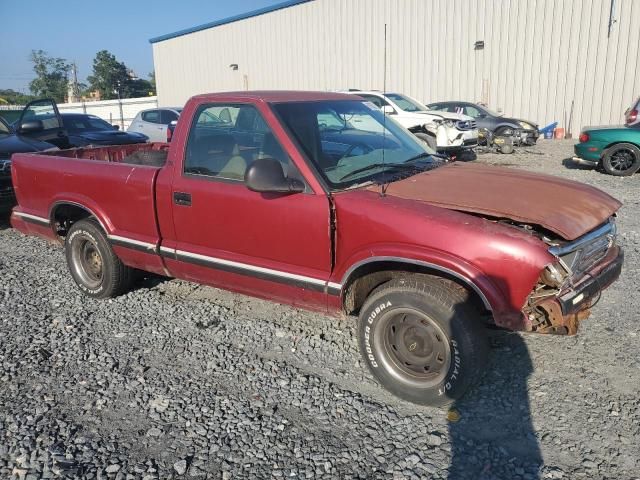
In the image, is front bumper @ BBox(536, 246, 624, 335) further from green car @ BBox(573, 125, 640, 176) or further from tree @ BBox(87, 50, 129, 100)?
tree @ BBox(87, 50, 129, 100)

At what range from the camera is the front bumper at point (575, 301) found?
286 centimetres

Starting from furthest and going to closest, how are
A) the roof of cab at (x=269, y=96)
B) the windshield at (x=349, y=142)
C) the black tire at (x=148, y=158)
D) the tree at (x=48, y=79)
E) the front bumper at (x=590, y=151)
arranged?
1. the tree at (x=48, y=79)
2. the front bumper at (x=590, y=151)
3. the black tire at (x=148, y=158)
4. the roof of cab at (x=269, y=96)
5. the windshield at (x=349, y=142)

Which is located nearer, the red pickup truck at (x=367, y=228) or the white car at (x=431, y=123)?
the red pickup truck at (x=367, y=228)

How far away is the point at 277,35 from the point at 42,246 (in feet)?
75.3

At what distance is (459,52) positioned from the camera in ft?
72.5

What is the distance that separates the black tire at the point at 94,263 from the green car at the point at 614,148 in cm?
1047

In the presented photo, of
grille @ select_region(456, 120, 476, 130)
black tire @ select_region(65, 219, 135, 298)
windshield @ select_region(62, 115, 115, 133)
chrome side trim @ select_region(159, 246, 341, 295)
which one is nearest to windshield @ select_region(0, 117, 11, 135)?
windshield @ select_region(62, 115, 115, 133)

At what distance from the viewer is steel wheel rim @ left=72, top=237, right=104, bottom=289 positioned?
500cm

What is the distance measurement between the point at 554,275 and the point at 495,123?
16.2 metres

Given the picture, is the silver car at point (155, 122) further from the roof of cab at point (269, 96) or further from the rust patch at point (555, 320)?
the rust patch at point (555, 320)

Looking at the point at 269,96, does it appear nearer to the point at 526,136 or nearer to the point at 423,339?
the point at 423,339

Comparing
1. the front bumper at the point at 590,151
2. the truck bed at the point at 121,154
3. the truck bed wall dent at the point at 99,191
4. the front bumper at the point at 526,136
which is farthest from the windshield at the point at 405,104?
the truck bed wall dent at the point at 99,191

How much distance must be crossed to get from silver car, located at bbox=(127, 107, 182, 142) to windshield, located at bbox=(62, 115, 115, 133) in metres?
2.30

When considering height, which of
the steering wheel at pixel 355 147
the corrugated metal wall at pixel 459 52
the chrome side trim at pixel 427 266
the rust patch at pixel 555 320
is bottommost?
the rust patch at pixel 555 320
